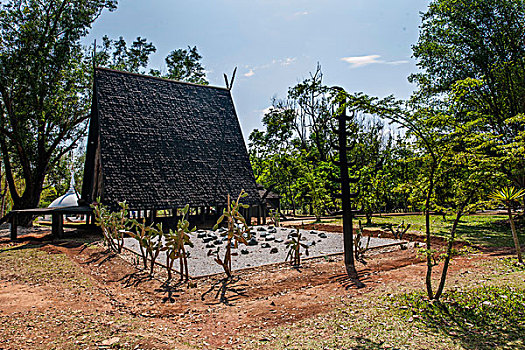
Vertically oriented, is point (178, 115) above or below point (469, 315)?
above

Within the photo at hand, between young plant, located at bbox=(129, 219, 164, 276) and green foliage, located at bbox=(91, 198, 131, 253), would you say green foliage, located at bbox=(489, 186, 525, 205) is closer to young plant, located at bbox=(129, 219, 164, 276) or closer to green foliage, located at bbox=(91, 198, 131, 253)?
young plant, located at bbox=(129, 219, 164, 276)

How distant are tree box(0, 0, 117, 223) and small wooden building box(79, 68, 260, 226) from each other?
2.91m

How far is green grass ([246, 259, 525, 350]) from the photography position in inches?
141

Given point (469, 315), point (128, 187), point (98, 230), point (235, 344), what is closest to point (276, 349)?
point (235, 344)

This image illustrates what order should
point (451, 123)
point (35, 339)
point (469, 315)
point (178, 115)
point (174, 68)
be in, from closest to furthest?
point (35, 339) < point (469, 315) < point (451, 123) < point (178, 115) < point (174, 68)

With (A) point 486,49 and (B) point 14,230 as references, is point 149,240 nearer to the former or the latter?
(B) point 14,230

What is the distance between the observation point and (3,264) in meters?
8.52

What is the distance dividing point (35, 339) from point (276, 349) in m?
2.64

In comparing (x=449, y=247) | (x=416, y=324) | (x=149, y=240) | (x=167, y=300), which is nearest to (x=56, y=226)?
(x=149, y=240)

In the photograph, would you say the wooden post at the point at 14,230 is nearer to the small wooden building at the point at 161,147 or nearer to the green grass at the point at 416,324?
the small wooden building at the point at 161,147

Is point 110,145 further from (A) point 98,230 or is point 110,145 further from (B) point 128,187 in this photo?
(A) point 98,230

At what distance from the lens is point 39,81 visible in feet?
54.0

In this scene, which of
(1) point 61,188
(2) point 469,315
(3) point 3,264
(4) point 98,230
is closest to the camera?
(2) point 469,315

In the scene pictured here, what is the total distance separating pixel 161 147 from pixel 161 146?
0.05m
